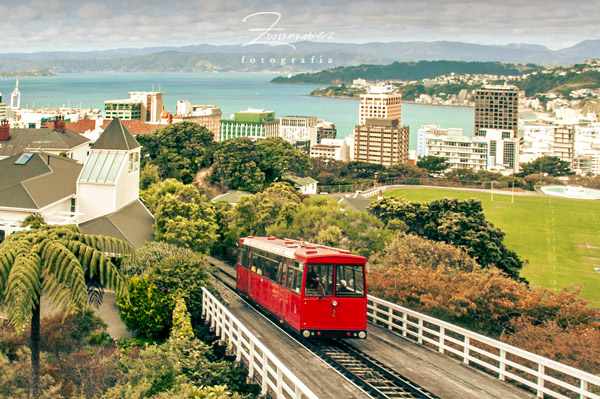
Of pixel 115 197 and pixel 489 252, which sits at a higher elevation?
pixel 115 197

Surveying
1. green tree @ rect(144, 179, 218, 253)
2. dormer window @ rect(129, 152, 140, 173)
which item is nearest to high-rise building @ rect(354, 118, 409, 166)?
dormer window @ rect(129, 152, 140, 173)

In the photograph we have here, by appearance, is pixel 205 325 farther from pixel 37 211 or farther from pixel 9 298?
pixel 37 211

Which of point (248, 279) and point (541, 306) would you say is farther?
point (248, 279)

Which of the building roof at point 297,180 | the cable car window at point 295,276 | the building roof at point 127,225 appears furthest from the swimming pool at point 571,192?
the cable car window at point 295,276

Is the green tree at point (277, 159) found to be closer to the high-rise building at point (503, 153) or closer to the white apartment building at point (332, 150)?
the white apartment building at point (332, 150)

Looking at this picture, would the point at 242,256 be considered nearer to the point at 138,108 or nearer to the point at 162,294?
the point at 162,294

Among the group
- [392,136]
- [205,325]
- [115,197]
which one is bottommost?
[205,325]

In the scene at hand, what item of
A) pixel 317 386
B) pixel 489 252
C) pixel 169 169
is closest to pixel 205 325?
pixel 317 386
